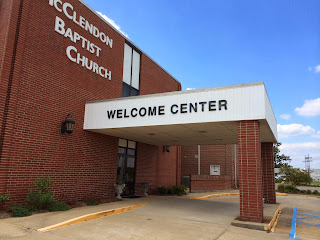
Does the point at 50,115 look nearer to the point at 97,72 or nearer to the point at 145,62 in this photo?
the point at 97,72

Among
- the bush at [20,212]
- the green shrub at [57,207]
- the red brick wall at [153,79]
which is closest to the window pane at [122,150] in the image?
the red brick wall at [153,79]

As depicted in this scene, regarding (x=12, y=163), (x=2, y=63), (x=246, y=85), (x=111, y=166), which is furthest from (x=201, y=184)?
Result: (x=2, y=63)

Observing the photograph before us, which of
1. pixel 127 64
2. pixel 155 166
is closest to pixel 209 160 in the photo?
pixel 155 166

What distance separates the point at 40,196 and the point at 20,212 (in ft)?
2.87

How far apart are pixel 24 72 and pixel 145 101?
181 inches

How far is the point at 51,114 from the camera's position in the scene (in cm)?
1054

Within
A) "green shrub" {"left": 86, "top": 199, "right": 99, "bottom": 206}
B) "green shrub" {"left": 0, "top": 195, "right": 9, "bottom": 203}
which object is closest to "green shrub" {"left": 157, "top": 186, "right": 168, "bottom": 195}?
"green shrub" {"left": 86, "top": 199, "right": 99, "bottom": 206}

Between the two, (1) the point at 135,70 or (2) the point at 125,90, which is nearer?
(2) the point at 125,90

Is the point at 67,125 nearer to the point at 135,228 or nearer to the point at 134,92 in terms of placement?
the point at 135,228

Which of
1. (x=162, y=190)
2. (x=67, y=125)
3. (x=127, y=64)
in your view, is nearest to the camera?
(x=67, y=125)

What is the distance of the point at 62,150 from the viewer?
35.8 ft

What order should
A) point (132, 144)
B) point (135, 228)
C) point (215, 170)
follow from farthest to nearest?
point (215, 170) < point (132, 144) < point (135, 228)

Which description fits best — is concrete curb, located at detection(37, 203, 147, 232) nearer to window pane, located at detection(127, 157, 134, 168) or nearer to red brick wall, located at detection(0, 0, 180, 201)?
red brick wall, located at detection(0, 0, 180, 201)

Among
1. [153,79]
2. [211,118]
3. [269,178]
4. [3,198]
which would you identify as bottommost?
[3,198]
